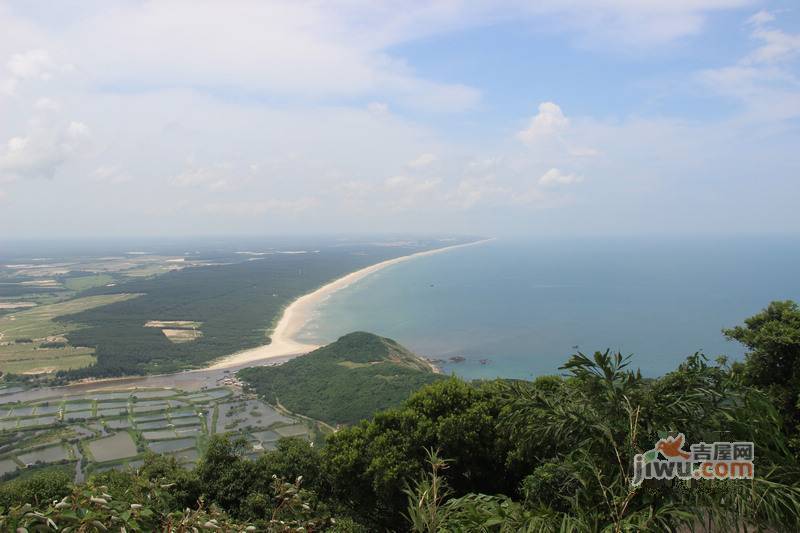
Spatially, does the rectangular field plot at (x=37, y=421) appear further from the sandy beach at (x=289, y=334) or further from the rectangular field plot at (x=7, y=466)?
the sandy beach at (x=289, y=334)

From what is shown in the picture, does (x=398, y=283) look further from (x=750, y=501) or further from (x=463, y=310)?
(x=750, y=501)

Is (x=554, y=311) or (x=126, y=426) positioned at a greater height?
(x=554, y=311)

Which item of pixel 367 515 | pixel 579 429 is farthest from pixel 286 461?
pixel 579 429

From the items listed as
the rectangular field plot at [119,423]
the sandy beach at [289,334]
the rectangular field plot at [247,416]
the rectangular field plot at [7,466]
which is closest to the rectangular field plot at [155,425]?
the rectangular field plot at [119,423]

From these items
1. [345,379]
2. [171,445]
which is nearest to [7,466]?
[171,445]

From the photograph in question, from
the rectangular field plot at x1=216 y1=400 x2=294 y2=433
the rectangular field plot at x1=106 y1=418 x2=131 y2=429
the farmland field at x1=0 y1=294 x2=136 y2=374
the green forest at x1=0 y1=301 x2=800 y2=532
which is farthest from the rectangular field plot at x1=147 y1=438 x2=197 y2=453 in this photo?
the farmland field at x1=0 y1=294 x2=136 y2=374

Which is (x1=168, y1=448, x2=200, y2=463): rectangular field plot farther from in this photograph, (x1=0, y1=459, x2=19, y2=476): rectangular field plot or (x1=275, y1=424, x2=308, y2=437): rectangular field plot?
(x1=0, y1=459, x2=19, y2=476): rectangular field plot

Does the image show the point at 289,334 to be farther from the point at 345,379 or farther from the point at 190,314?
the point at 345,379
